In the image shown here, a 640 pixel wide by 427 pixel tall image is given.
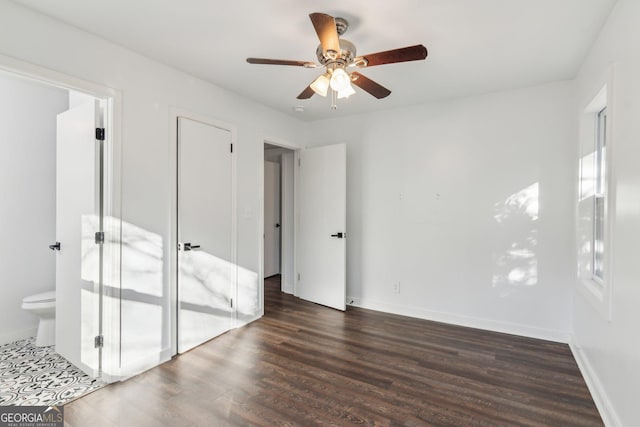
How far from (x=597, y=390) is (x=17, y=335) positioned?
192 inches

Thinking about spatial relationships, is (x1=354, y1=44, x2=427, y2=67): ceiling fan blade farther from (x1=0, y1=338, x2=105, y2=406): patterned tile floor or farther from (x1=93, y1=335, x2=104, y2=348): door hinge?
(x1=0, y1=338, x2=105, y2=406): patterned tile floor

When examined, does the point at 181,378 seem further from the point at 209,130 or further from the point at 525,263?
the point at 525,263

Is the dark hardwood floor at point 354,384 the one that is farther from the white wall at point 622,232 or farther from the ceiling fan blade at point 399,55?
the ceiling fan blade at point 399,55

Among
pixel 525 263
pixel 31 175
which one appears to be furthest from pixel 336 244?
pixel 31 175

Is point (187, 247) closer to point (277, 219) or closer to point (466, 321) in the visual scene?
point (466, 321)

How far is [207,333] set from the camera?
316 cm

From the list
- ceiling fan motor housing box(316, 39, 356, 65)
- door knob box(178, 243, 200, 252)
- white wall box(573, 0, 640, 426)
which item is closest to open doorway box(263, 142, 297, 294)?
door knob box(178, 243, 200, 252)

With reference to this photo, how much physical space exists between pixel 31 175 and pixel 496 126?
4.83m

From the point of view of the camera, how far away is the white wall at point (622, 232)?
5.50 ft

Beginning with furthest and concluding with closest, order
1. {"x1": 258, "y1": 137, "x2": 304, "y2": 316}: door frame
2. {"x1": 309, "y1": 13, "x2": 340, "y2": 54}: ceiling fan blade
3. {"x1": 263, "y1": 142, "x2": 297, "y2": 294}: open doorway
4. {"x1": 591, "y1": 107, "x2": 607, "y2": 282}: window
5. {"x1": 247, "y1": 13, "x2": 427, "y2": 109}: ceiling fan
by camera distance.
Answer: {"x1": 263, "y1": 142, "x2": 297, "y2": 294}: open doorway < {"x1": 258, "y1": 137, "x2": 304, "y2": 316}: door frame < {"x1": 591, "y1": 107, "x2": 607, "y2": 282}: window < {"x1": 247, "y1": 13, "x2": 427, "y2": 109}: ceiling fan < {"x1": 309, "y1": 13, "x2": 340, "y2": 54}: ceiling fan blade

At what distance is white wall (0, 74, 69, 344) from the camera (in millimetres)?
3121

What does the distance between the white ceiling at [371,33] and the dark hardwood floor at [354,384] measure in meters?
2.54

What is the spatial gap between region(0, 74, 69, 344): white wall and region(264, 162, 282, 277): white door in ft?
10.0

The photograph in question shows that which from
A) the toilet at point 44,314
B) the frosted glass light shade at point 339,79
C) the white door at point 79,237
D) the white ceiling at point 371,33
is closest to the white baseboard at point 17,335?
the toilet at point 44,314
